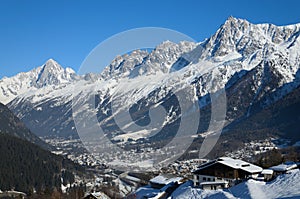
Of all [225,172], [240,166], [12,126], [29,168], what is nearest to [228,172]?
[225,172]

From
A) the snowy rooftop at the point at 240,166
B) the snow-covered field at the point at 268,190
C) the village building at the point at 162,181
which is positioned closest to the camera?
the snow-covered field at the point at 268,190

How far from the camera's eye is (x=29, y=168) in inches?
3538

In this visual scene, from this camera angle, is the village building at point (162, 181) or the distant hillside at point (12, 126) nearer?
the village building at point (162, 181)

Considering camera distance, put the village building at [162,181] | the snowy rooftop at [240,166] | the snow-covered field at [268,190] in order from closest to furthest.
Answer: the snow-covered field at [268,190] → the snowy rooftop at [240,166] → the village building at [162,181]

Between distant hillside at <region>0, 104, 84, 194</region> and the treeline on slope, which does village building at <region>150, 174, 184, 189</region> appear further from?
the treeline on slope

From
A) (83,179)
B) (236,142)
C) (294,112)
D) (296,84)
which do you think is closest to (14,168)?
(83,179)

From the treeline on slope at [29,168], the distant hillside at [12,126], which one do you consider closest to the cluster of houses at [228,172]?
the treeline on slope at [29,168]

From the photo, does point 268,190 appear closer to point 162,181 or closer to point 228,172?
point 228,172

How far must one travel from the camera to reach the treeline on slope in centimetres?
8138

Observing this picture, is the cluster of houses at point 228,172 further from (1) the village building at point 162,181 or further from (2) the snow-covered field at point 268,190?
(2) the snow-covered field at point 268,190

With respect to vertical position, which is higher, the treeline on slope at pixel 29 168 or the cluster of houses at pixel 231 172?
the treeline on slope at pixel 29 168

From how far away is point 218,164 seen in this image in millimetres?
36594

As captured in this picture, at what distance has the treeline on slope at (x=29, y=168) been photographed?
267 ft

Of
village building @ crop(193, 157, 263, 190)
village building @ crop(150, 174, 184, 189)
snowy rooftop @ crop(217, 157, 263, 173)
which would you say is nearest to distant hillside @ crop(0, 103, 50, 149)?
village building @ crop(150, 174, 184, 189)
